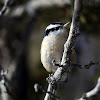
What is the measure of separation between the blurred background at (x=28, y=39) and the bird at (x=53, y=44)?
4.68 feet

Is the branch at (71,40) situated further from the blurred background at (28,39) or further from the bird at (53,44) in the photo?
the blurred background at (28,39)

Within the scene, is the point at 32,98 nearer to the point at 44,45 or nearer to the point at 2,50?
the point at 2,50

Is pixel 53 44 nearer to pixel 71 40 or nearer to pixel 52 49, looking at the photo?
pixel 52 49

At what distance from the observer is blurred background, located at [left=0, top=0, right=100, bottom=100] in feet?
12.0

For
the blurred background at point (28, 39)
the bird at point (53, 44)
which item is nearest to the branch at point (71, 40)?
the bird at point (53, 44)

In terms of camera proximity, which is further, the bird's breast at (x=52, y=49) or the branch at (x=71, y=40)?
the bird's breast at (x=52, y=49)

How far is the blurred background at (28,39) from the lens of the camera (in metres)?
3.65

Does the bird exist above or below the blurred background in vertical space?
below

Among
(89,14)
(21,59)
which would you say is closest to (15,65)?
(21,59)

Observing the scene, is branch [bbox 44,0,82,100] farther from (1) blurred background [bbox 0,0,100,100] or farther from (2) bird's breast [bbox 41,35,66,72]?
(1) blurred background [bbox 0,0,100,100]

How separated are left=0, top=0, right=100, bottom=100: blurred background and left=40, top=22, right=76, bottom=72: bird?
1.43 metres

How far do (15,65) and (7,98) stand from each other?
114cm

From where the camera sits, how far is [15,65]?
12.5 ft

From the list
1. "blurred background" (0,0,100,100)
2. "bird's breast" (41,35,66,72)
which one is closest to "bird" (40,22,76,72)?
"bird's breast" (41,35,66,72)
